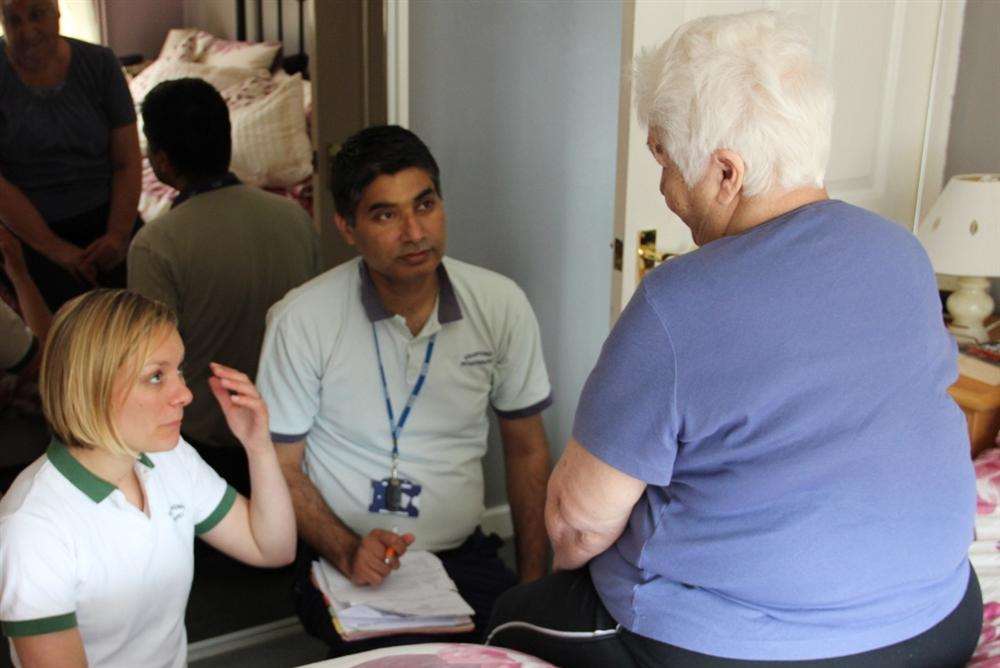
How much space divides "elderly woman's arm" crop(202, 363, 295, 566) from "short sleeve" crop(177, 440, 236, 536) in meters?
0.01

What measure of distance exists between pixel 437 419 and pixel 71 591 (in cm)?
77

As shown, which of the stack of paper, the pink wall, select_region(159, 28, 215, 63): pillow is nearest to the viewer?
the stack of paper

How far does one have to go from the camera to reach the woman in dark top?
2.02m

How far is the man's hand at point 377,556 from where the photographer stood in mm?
1694

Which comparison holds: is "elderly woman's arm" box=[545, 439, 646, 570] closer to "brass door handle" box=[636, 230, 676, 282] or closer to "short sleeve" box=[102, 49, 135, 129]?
"brass door handle" box=[636, 230, 676, 282]

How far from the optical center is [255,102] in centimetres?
247

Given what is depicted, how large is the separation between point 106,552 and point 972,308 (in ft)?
6.44

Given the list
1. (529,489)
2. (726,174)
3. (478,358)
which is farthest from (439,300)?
(726,174)

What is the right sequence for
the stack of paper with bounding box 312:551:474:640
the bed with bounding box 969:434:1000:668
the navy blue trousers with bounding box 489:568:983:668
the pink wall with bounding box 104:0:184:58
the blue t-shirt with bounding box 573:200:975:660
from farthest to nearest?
the pink wall with bounding box 104:0:184:58 < the stack of paper with bounding box 312:551:474:640 < the bed with bounding box 969:434:1000:668 < the navy blue trousers with bounding box 489:568:983:668 < the blue t-shirt with bounding box 573:200:975:660

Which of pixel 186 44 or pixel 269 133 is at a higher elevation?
pixel 186 44

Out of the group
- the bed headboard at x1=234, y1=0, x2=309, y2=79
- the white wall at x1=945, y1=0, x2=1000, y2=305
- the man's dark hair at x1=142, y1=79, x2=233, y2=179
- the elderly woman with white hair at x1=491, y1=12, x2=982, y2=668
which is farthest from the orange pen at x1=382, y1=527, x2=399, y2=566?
the white wall at x1=945, y1=0, x2=1000, y2=305

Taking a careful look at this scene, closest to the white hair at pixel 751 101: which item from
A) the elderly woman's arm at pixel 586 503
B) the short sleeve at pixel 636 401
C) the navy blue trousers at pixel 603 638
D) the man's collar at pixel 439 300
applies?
the short sleeve at pixel 636 401

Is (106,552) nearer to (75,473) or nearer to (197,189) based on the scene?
(75,473)

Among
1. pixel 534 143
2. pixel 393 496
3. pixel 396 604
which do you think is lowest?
pixel 396 604
